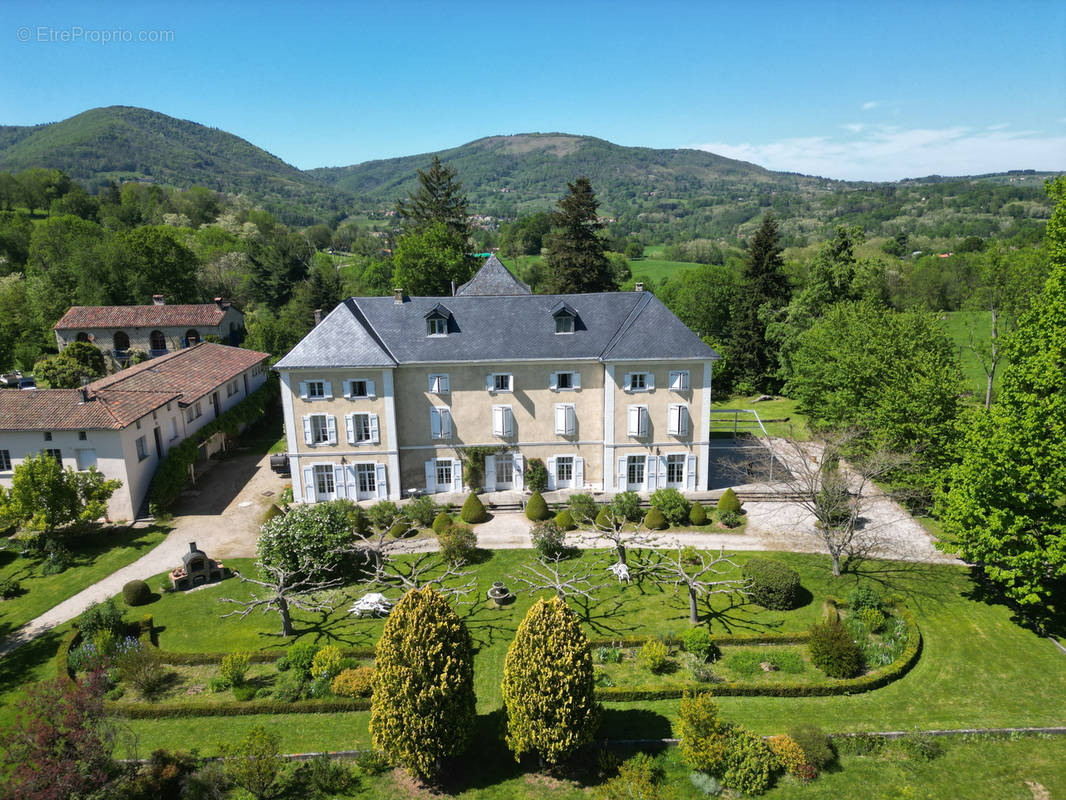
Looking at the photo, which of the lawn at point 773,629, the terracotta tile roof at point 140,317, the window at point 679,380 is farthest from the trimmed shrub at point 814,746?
the terracotta tile roof at point 140,317

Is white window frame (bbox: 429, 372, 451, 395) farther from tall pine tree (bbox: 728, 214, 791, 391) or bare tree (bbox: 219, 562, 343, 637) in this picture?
tall pine tree (bbox: 728, 214, 791, 391)

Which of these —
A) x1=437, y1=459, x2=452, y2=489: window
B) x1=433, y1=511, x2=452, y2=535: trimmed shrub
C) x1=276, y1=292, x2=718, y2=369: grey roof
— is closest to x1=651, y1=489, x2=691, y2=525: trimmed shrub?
x1=276, y1=292, x2=718, y2=369: grey roof

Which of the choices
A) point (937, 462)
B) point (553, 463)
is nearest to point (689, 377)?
point (553, 463)

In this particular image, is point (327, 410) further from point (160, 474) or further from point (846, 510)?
point (846, 510)

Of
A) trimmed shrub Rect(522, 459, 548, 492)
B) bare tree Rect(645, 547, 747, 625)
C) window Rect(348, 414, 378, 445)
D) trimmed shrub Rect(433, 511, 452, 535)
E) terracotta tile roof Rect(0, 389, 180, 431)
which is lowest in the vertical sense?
bare tree Rect(645, 547, 747, 625)

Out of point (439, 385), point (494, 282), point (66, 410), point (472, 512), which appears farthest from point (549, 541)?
point (66, 410)
